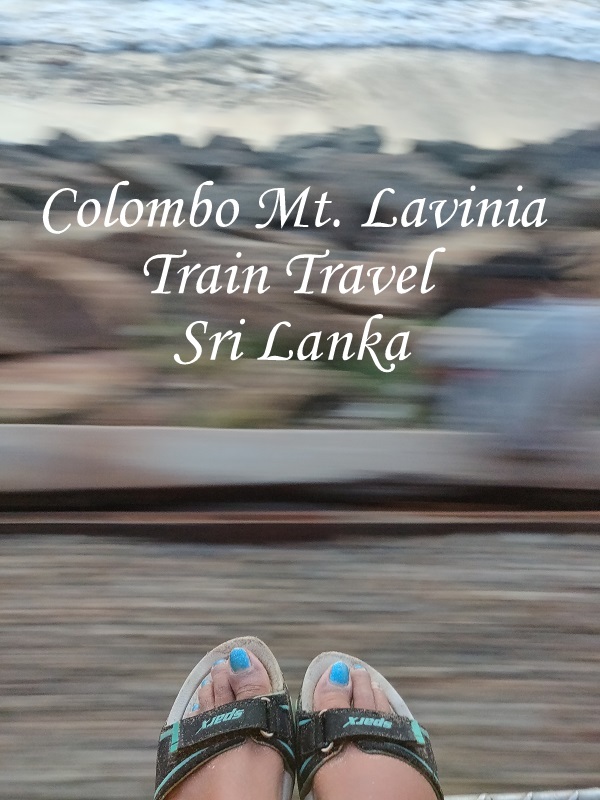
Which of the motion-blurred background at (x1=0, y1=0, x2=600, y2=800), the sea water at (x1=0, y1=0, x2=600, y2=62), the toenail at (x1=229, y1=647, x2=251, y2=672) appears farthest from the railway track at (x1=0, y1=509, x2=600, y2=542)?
the sea water at (x1=0, y1=0, x2=600, y2=62)

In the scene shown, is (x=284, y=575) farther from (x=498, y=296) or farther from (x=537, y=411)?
(x=498, y=296)

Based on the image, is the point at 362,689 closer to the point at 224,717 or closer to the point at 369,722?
the point at 369,722

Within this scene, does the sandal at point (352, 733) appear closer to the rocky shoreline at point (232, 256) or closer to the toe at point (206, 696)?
the toe at point (206, 696)

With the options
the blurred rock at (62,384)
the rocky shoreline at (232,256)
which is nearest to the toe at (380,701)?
the rocky shoreline at (232,256)

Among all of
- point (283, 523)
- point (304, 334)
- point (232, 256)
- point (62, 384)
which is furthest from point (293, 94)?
point (283, 523)

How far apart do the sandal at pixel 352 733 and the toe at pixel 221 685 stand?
0.09m

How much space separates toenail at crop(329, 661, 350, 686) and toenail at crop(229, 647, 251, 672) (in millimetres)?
100

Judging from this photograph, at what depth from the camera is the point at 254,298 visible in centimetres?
100

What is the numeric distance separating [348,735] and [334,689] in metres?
0.05

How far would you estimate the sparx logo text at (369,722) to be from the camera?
2.41ft

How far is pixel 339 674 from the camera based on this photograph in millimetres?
760

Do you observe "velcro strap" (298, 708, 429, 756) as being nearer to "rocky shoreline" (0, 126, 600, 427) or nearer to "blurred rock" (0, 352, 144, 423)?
"rocky shoreline" (0, 126, 600, 427)

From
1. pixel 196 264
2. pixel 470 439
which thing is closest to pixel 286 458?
pixel 470 439

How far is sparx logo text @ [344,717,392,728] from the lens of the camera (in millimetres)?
734
